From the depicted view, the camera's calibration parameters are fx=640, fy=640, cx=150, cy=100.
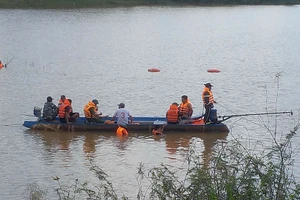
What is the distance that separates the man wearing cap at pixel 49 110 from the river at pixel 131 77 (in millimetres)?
582

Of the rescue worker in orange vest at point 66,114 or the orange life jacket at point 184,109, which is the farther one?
the orange life jacket at point 184,109

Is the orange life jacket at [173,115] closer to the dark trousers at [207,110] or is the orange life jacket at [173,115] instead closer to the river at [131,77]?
the river at [131,77]

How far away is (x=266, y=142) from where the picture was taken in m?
19.3

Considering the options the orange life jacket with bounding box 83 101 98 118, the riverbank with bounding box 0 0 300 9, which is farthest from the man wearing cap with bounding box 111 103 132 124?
the riverbank with bounding box 0 0 300 9

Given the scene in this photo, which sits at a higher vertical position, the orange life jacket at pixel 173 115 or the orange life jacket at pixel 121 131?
the orange life jacket at pixel 173 115

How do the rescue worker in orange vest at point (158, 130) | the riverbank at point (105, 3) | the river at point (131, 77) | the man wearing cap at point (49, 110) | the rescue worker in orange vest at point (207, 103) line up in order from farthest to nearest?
the riverbank at point (105, 3)
the man wearing cap at point (49, 110)
the rescue worker in orange vest at point (207, 103)
the rescue worker in orange vest at point (158, 130)
the river at point (131, 77)

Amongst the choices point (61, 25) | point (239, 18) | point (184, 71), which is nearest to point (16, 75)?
point (184, 71)

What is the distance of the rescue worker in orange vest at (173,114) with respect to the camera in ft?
64.8

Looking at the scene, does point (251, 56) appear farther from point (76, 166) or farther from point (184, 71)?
point (76, 166)

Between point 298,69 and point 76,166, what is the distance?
73.0 feet

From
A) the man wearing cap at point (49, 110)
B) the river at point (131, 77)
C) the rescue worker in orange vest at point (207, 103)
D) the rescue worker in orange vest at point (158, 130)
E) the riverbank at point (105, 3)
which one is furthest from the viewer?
the riverbank at point (105, 3)

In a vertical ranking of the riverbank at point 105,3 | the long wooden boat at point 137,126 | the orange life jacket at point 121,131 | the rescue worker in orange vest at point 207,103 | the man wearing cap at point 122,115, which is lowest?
the orange life jacket at point 121,131

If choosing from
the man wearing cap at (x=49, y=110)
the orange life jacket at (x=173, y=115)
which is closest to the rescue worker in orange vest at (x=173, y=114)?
the orange life jacket at (x=173, y=115)

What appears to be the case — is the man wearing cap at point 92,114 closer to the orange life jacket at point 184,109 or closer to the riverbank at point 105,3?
the orange life jacket at point 184,109
